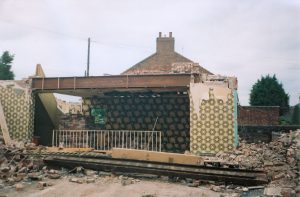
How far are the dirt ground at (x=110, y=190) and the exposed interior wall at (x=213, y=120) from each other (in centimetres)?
596

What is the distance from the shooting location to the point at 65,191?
338 inches

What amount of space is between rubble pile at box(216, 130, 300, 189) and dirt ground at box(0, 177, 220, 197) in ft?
6.60

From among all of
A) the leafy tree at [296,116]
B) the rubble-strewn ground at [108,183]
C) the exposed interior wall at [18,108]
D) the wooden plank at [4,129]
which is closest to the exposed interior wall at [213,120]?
the rubble-strewn ground at [108,183]

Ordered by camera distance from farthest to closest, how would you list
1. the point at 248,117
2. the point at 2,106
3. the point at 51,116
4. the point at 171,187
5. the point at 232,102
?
the point at 248,117 → the point at 51,116 → the point at 2,106 → the point at 232,102 → the point at 171,187

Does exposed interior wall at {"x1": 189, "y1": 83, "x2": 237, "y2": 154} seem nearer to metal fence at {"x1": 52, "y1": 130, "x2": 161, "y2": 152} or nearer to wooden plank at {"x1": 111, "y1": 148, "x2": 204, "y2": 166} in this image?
metal fence at {"x1": 52, "y1": 130, "x2": 161, "y2": 152}

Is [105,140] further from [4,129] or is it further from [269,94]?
[269,94]

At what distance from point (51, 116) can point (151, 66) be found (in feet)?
51.0

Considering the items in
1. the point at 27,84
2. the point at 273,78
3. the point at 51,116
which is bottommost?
the point at 51,116

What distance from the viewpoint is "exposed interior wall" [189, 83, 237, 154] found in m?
14.9

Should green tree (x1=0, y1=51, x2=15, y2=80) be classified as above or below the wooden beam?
above

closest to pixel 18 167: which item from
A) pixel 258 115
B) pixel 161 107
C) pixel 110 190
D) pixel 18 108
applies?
pixel 110 190

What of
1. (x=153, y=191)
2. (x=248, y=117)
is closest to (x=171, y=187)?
(x=153, y=191)

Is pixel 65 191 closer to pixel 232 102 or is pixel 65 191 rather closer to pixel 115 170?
pixel 115 170

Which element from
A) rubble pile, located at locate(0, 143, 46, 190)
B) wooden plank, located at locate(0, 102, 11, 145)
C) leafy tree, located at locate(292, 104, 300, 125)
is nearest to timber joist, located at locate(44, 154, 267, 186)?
rubble pile, located at locate(0, 143, 46, 190)
